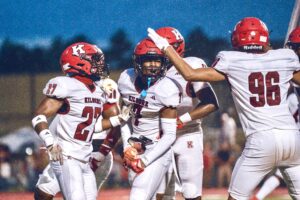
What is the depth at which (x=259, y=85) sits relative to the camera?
418 centimetres

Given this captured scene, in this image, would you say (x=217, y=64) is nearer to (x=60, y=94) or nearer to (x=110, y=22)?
(x=60, y=94)

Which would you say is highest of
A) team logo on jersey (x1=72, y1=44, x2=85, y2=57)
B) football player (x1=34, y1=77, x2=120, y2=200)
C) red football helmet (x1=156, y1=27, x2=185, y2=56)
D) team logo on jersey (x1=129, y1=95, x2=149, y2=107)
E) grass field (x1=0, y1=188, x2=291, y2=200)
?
red football helmet (x1=156, y1=27, x2=185, y2=56)

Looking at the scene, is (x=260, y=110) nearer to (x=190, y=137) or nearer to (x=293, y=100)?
(x=190, y=137)

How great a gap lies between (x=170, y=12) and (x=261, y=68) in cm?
278

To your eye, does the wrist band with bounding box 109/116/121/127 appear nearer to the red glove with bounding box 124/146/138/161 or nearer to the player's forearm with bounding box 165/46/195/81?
the red glove with bounding box 124/146/138/161

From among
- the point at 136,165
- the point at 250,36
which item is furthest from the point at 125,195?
the point at 250,36

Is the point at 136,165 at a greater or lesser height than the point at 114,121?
lesser

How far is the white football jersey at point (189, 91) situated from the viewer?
16.0ft

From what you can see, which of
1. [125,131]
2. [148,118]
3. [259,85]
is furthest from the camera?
[125,131]

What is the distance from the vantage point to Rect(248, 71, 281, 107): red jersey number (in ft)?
13.7

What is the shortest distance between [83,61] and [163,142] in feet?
2.46

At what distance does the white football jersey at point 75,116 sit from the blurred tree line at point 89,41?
3067mm

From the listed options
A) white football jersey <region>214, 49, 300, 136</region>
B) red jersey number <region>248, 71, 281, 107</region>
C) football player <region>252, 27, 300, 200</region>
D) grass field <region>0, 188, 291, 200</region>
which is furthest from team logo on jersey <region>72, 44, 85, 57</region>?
grass field <region>0, 188, 291, 200</region>

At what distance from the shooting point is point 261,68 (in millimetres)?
4191
